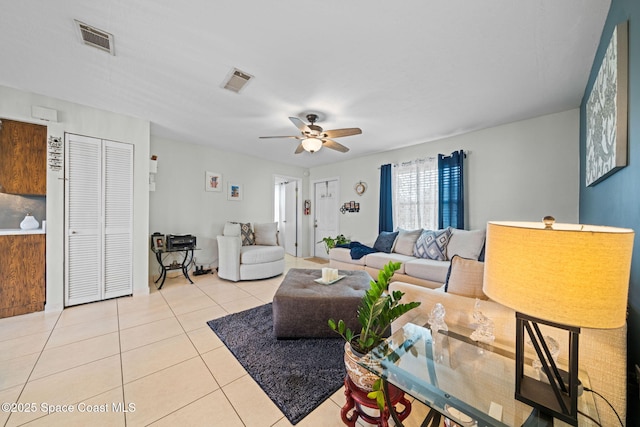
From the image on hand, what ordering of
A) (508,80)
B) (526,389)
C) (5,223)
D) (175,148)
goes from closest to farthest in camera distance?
(526,389) < (508,80) < (5,223) < (175,148)

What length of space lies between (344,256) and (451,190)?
204 centimetres

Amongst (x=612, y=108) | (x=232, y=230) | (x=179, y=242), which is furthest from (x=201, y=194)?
(x=612, y=108)

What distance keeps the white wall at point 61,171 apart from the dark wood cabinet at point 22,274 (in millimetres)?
66

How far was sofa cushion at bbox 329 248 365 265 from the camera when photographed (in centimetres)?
391

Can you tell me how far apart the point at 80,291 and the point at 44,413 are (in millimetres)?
1916

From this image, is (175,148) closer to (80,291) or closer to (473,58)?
(80,291)

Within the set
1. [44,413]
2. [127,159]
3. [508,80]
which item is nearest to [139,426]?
[44,413]

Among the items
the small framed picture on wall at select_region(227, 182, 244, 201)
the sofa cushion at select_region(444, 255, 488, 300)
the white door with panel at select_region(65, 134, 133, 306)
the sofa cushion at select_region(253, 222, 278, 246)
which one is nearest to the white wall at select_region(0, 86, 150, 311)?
the white door with panel at select_region(65, 134, 133, 306)

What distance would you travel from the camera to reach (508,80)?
2088 mm

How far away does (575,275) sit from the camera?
22.4 inches

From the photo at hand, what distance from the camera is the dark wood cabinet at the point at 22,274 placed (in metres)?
2.32

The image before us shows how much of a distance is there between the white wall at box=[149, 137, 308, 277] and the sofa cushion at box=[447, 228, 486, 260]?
3674 millimetres

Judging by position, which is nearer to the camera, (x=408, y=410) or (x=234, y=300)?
(x=408, y=410)

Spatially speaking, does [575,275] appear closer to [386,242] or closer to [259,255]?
[386,242]
